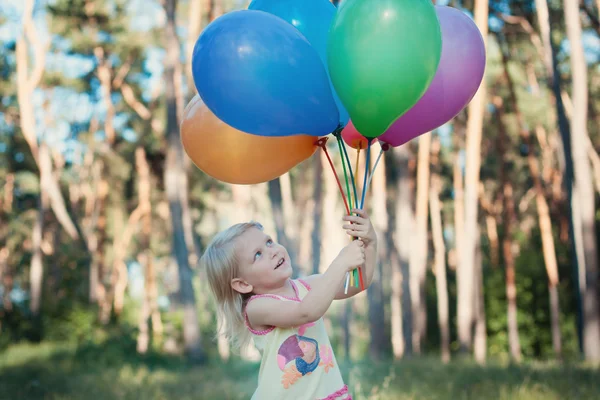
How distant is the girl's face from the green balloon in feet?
2.02

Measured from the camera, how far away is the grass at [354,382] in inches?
205

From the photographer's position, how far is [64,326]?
1825 cm

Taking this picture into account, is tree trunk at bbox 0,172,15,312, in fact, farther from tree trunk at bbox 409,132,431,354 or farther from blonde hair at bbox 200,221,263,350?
blonde hair at bbox 200,221,263,350

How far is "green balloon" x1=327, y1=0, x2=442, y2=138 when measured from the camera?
243 centimetres

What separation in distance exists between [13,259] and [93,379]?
23.2 meters

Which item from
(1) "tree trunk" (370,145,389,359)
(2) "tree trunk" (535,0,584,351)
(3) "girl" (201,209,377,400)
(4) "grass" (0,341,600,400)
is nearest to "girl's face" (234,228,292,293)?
(3) "girl" (201,209,377,400)

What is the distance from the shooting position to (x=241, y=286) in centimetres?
257

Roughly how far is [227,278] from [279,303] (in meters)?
0.23

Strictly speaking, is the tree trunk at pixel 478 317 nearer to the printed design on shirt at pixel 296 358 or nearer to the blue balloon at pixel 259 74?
the printed design on shirt at pixel 296 358

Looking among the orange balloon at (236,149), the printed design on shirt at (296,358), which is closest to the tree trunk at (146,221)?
the orange balloon at (236,149)

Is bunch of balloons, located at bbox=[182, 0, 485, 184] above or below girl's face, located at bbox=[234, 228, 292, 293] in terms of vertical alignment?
above

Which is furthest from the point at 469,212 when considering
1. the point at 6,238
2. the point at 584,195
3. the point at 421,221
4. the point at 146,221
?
the point at 6,238

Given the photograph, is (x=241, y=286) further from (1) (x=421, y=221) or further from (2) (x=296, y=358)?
(1) (x=421, y=221)

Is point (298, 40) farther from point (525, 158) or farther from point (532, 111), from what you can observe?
point (525, 158)
